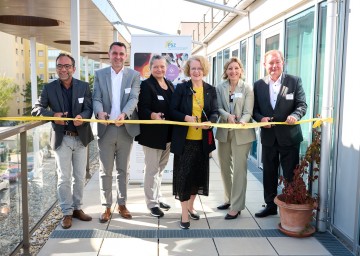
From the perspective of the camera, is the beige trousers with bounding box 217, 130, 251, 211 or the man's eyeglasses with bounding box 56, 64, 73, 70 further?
the beige trousers with bounding box 217, 130, 251, 211

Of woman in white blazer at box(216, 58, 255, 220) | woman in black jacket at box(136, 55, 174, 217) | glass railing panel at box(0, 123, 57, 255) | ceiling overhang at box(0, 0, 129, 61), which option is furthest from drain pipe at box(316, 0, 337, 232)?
ceiling overhang at box(0, 0, 129, 61)

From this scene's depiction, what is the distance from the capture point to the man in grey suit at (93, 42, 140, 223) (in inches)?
163

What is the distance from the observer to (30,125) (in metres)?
3.57

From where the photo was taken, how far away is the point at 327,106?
3.92 meters

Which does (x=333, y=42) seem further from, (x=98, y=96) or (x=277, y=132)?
(x=98, y=96)

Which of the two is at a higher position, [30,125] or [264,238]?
[30,125]

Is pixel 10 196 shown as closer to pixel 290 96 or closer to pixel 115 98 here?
pixel 115 98

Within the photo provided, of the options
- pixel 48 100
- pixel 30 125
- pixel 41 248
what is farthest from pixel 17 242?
pixel 48 100

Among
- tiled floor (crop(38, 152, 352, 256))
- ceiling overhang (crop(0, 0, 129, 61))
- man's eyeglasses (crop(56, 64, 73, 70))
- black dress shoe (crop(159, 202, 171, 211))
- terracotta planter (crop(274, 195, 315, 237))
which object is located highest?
ceiling overhang (crop(0, 0, 129, 61))

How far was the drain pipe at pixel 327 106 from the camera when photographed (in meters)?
3.79

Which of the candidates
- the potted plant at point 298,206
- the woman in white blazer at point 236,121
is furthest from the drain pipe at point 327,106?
the woman in white blazer at point 236,121

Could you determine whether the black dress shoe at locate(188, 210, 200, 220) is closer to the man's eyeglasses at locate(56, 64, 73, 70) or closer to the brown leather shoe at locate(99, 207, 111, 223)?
the brown leather shoe at locate(99, 207, 111, 223)

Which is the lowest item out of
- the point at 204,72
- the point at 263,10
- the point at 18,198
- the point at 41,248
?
the point at 41,248

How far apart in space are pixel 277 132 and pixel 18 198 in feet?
8.75
